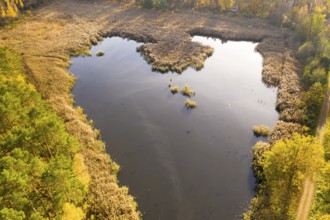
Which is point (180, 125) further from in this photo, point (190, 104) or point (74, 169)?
point (74, 169)

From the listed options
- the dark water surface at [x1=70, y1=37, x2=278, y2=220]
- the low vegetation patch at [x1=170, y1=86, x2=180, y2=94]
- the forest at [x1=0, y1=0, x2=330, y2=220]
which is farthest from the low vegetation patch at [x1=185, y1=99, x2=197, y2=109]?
the forest at [x1=0, y1=0, x2=330, y2=220]

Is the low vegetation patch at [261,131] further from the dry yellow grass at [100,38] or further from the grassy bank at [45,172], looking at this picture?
the grassy bank at [45,172]

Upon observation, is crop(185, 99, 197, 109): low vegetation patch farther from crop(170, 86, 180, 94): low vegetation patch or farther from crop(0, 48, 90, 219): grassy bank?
crop(0, 48, 90, 219): grassy bank

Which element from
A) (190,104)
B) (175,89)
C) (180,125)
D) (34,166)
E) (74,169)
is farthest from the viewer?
(175,89)

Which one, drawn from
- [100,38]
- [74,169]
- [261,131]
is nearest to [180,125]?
[261,131]

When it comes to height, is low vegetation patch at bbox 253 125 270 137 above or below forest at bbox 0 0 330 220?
below

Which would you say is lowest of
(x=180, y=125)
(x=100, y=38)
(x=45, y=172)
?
(x=180, y=125)

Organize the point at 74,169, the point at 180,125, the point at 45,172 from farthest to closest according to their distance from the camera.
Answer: the point at 180,125 < the point at 74,169 < the point at 45,172

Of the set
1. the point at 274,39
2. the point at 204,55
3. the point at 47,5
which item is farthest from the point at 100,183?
the point at 47,5

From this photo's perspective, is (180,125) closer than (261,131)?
No
